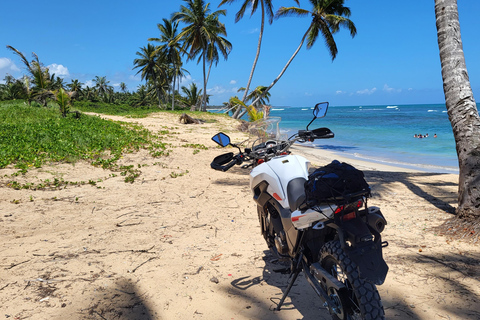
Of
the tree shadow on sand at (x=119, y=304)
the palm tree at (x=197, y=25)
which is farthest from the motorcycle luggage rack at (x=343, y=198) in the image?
the palm tree at (x=197, y=25)

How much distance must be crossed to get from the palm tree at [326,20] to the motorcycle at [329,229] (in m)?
22.1

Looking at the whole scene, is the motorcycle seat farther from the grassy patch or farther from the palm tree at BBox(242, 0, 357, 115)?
the palm tree at BBox(242, 0, 357, 115)

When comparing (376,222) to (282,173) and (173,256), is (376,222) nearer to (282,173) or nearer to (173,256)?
(282,173)

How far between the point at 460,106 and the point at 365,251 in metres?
3.74

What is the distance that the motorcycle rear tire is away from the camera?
185 cm

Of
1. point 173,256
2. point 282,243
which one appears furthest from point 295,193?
point 173,256

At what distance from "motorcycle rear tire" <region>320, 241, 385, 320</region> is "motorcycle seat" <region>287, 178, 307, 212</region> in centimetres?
36

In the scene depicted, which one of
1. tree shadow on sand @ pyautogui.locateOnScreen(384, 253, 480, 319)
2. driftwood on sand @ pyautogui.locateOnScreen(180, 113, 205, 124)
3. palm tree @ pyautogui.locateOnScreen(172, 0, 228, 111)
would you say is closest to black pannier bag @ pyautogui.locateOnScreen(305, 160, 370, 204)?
tree shadow on sand @ pyautogui.locateOnScreen(384, 253, 480, 319)

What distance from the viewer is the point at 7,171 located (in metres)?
5.89

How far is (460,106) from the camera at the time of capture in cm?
447

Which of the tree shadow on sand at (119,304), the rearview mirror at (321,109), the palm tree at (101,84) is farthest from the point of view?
the palm tree at (101,84)

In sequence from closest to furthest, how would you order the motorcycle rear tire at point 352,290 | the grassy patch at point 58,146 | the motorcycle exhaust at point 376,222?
the motorcycle rear tire at point 352,290 → the motorcycle exhaust at point 376,222 → the grassy patch at point 58,146

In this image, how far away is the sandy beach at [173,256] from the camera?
271 cm

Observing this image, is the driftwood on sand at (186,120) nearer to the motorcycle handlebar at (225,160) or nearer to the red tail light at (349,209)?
the motorcycle handlebar at (225,160)
